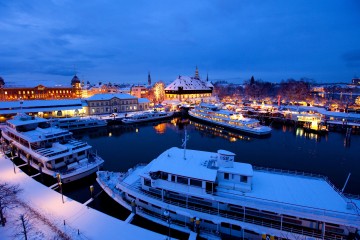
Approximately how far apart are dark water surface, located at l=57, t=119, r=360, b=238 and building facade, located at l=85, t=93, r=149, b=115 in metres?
17.9

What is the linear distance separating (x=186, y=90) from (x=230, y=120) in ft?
202

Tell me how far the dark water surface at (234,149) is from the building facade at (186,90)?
56.0 m

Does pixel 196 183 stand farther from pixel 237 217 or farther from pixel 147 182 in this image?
pixel 147 182

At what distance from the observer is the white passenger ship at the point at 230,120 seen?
53.7 meters

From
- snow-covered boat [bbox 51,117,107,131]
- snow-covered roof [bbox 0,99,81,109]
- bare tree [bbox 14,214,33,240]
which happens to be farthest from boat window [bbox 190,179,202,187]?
snow-covered roof [bbox 0,99,81,109]

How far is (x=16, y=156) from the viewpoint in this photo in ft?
115

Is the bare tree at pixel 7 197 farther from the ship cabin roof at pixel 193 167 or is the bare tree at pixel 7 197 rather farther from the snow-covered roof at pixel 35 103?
the snow-covered roof at pixel 35 103

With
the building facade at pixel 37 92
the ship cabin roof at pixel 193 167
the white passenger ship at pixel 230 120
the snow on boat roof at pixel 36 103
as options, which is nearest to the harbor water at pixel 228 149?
the white passenger ship at pixel 230 120

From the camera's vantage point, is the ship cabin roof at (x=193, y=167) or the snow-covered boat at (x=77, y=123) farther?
the snow-covered boat at (x=77, y=123)

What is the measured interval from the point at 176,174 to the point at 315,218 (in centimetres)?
1105

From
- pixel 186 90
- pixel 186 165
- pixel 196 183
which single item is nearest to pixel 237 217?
pixel 196 183

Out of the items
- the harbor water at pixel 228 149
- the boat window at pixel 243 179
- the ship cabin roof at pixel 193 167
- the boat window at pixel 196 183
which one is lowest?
the harbor water at pixel 228 149

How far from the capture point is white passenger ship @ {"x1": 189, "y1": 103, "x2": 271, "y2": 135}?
53.7 meters

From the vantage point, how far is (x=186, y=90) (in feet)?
388
